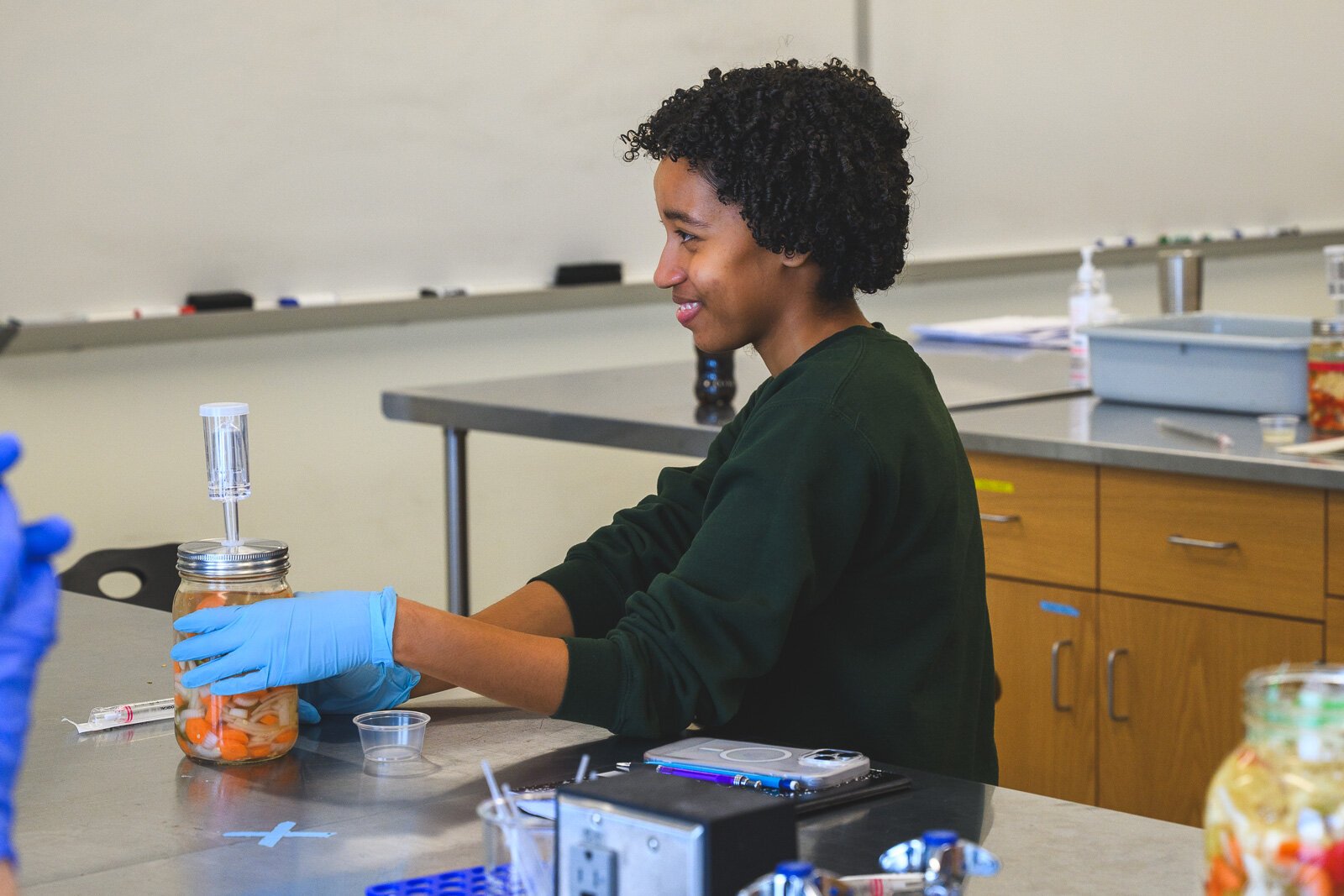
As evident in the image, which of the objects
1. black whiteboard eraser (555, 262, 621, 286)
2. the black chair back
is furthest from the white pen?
black whiteboard eraser (555, 262, 621, 286)

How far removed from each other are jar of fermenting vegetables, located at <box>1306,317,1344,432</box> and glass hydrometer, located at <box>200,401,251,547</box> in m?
1.71

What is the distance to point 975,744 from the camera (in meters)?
1.38

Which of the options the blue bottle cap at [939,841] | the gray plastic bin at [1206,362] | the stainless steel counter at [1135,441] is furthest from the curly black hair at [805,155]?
the gray plastic bin at [1206,362]

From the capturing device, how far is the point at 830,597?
1.33 metres

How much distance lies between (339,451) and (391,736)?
95.1 inches

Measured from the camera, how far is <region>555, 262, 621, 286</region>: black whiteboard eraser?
12.8 ft

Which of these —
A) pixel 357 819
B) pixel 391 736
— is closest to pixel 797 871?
pixel 357 819

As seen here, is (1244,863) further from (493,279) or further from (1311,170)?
(1311,170)

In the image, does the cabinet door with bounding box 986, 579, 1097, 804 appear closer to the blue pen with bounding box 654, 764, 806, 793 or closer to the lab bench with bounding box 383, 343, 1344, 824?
the lab bench with bounding box 383, 343, 1344, 824

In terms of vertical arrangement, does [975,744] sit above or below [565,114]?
below

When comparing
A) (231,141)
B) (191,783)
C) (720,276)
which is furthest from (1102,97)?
(191,783)

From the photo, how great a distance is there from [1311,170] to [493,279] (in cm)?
351

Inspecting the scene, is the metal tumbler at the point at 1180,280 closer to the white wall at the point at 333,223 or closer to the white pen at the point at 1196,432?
the white pen at the point at 1196,432

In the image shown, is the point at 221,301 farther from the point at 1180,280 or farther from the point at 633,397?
the point at 1180,280
